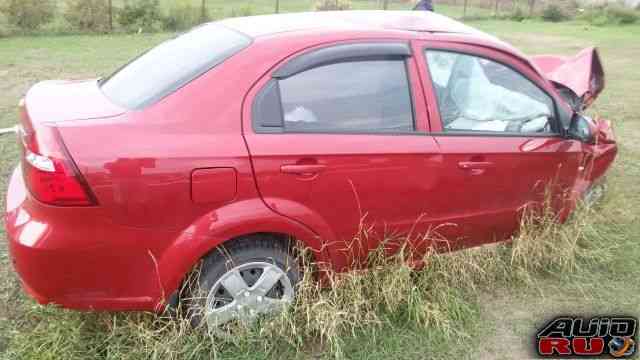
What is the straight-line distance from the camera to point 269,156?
103 inches

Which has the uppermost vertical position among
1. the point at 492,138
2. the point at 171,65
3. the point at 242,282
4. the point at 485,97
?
the point at 171,65

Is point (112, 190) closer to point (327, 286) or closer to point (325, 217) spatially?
point (325, 217)

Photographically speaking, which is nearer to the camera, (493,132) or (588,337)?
(588,337)

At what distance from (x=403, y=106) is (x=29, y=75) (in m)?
7.86

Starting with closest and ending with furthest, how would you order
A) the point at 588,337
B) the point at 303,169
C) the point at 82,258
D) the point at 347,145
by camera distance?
the point at 82,258
the point at 303,169
the point at 347,145
the point at 588,337

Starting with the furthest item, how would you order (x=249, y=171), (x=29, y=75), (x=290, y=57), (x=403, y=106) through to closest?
(x=29, y=75)
(x=403, y=106)
(x=290, y=57)
(x=249, y=171)

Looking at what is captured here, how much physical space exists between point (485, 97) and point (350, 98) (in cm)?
101

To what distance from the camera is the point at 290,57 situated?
2.78 meters

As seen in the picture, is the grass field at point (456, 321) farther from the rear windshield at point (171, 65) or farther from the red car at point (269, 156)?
the rear windshield at point (171, 65)

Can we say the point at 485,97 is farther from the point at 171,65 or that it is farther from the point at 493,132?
the point at 171,65

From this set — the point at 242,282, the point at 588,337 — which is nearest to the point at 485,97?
the point at 588,337

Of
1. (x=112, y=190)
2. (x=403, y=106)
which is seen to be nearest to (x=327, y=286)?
(x=403, y=106)

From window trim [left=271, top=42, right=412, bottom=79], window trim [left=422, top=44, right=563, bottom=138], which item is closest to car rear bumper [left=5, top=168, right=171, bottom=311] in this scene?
window trim [left=271, top=42, right=412, bottom=79]

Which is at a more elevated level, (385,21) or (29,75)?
(385,21)
